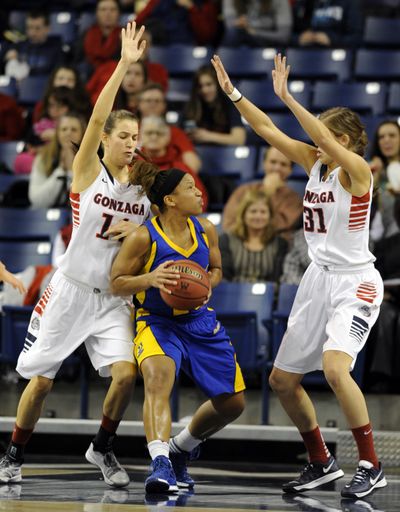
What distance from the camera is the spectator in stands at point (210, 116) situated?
10257 mm

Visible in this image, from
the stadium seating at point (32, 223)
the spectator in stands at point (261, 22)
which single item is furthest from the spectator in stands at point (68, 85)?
the spectator in stands at point (261, 22)

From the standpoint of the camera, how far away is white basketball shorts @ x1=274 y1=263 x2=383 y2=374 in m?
5.82

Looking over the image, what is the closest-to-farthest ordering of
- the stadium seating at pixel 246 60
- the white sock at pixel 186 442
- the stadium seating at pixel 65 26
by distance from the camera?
1. the white sock at pixel 186 442
2. the stadium seating at pixel 246 60
3. the stadium seating at pixel 65 26

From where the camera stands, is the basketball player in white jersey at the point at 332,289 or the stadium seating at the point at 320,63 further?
the stadium seating at the point at 320,63

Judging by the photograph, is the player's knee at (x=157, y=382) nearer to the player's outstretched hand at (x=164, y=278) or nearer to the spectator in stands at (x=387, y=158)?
the player's outstretched hand at (x=164, y=278)

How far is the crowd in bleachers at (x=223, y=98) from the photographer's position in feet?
27.9

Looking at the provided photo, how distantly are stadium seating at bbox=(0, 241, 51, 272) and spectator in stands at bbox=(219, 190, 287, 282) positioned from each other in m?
1.40

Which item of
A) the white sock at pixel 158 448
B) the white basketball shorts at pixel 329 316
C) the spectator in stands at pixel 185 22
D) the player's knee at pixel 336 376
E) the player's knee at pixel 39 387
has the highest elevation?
the spectator in stands at pixel 185 22

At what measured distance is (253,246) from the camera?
8508 millimetres

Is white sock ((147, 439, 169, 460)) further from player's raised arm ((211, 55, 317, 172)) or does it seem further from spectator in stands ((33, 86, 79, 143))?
spectator in stands ((33, 86, 79, 143))

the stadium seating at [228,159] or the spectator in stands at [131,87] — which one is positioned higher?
the spectator in stands at [131,87]

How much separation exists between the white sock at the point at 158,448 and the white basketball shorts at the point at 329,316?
75 centimetres

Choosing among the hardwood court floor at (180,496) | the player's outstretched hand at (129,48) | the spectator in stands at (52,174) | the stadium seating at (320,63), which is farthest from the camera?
the stadium seating at (320,63)

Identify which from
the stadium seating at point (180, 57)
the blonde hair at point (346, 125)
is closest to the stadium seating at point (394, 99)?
the stadium seating at point (180, 57)
